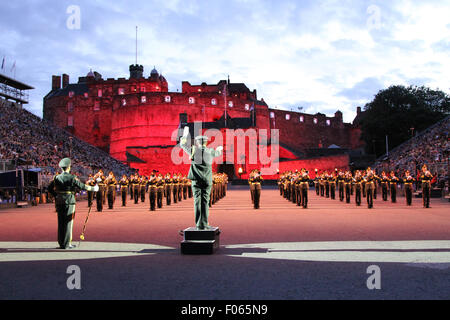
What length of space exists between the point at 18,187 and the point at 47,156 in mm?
13279

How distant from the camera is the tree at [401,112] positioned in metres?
61.8

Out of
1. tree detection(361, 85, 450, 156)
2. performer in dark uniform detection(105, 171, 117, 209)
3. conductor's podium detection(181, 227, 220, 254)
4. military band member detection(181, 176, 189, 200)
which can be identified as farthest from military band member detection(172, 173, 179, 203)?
tree detection(361, 85, 450, 156)

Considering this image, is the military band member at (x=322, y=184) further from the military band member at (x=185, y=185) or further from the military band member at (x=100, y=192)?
the military band member at (x=100, y=192)

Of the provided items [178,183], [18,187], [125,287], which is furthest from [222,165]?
[125,287]

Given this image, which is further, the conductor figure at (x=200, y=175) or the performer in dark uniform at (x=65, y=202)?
the performer in dark uniform at (x=65, y=202)

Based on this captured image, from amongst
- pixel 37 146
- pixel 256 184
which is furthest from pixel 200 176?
pixel 37 146

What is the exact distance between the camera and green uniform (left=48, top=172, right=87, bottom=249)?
7664mm

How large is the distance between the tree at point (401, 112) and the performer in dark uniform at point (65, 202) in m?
63.2

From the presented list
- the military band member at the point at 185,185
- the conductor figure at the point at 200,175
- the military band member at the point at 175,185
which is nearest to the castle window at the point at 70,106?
the military band member at the point at 185,185

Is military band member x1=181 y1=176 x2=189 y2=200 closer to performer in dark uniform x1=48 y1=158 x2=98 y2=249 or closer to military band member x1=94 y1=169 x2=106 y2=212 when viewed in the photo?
military band member x1=94 y1=169 x2=106 y2=212

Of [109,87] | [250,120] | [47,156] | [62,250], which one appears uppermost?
[109,87]

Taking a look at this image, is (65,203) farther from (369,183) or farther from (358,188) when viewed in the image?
(358,188)
